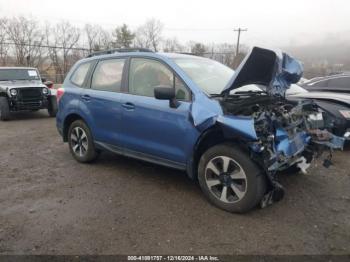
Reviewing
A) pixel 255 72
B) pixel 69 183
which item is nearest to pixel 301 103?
pixel 255 72

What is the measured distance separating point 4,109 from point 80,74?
6132mm

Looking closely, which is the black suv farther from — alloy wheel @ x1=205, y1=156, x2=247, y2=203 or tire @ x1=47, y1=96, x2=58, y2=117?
alloy wheel @ x1=205, y1=156, x2=247, y2=203

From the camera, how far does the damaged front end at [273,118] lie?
3524 mm

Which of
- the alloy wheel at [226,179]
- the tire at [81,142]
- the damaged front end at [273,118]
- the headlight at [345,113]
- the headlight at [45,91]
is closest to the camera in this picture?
the damaged front end at [273,118]

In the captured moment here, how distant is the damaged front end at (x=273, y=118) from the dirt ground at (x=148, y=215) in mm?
453

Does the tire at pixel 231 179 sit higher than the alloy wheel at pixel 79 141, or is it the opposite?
the tire at pixel 231 179

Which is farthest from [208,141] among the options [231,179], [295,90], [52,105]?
[52,105]

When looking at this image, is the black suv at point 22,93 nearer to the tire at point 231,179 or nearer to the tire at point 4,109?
the tire at point 4,109

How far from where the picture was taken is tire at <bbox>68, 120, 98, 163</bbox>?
A: 17.6 ft

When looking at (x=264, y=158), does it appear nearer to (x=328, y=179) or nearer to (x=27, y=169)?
(x=328, y=179)

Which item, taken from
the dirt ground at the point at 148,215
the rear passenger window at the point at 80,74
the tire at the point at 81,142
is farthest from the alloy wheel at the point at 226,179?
the rear passenger window at the point at 80,74

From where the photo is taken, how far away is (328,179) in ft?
15.9

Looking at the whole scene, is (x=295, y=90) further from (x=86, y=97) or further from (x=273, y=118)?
(x=86, y=97)

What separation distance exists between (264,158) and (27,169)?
3746 millimetres
